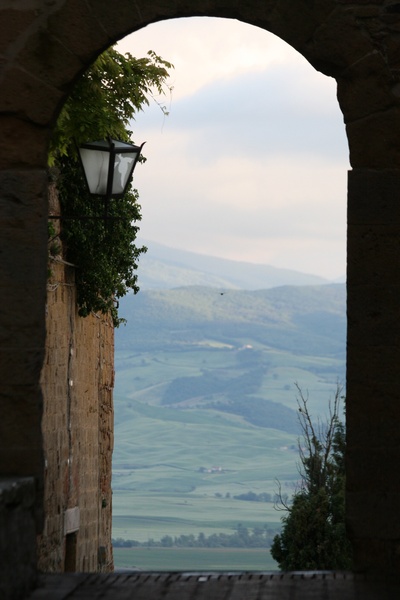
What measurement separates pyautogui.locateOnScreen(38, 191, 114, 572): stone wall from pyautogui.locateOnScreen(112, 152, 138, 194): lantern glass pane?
2.69ft

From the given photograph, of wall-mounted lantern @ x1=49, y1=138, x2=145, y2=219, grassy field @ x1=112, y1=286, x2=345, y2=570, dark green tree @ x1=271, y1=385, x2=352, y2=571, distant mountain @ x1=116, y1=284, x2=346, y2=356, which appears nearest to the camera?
wall-mounted lantern @ x1=49, y1=138, x2=145, y2=219

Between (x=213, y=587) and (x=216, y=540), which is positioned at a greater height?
(x=213, y=587)

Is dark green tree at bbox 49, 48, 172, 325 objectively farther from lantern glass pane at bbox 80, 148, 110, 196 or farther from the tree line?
the tree line

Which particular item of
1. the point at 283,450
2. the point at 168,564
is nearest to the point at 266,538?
the point at 168,564

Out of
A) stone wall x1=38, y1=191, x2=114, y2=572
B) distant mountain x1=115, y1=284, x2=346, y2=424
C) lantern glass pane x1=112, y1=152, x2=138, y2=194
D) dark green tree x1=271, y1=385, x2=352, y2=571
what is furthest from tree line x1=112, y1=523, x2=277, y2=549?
lantern glass pane x1=112, y1=152, x2=138, y2=194

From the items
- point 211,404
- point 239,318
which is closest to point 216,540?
point 211,404

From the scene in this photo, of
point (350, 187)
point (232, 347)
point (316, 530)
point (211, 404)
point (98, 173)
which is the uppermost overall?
point (98, 173)

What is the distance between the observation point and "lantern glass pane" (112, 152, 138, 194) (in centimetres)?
827

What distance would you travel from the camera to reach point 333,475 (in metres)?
12.6

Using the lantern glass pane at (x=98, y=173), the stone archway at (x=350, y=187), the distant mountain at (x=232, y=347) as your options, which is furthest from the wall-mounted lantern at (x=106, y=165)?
the distant mountain at (x=232, y=347)

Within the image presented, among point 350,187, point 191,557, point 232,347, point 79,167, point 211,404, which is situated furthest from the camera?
point 232,347

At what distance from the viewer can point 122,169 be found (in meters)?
8.32

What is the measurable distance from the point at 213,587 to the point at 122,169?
398 centimetres

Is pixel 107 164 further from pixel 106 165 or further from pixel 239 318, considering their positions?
pixel 239 318
